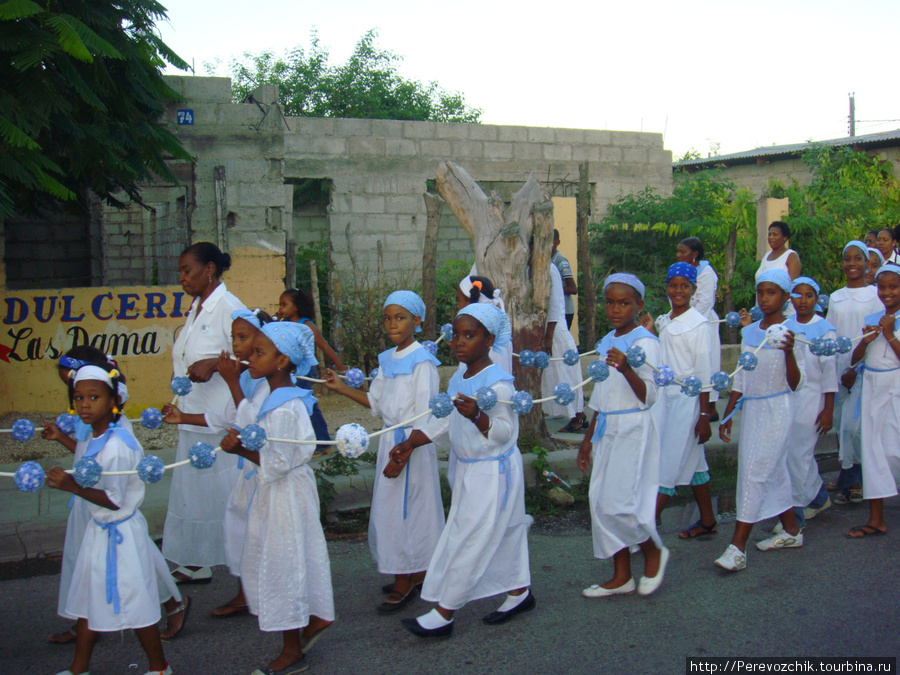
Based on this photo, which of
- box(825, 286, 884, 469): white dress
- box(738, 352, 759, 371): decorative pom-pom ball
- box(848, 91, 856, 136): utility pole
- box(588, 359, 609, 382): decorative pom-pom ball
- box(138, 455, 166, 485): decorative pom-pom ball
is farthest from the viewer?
box(848, 91, 856, 136): utility pole

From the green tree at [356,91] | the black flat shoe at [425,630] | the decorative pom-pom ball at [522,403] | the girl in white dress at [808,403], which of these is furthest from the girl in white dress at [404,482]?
the green tree at [356,91]

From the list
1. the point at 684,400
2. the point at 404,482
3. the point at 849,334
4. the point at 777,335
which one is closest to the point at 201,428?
the point at 404,482

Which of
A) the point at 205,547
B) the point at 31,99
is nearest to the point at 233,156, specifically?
the point at 31,99

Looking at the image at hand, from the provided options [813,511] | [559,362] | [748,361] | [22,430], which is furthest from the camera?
[559,362]

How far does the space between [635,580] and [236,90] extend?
80.4 feet

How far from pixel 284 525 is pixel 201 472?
1.07 meters

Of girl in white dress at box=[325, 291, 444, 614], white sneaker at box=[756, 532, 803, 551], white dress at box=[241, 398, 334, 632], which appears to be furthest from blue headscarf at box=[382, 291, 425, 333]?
white sneaker at box=[756, 532, 803, 551]

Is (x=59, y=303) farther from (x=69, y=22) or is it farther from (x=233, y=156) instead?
(x=69, y=22)

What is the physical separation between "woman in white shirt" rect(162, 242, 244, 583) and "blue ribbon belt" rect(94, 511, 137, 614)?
0.90m

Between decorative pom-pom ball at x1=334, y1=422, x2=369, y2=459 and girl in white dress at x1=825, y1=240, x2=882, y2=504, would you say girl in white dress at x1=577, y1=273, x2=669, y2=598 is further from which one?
girl in white dress at x1=825, y1=240, x2=882, y2=504

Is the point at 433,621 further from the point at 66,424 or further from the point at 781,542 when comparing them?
the point at 781,542

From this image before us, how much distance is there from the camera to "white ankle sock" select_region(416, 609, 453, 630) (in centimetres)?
383

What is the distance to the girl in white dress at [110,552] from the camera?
3.26m

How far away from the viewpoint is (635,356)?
4.06 m
